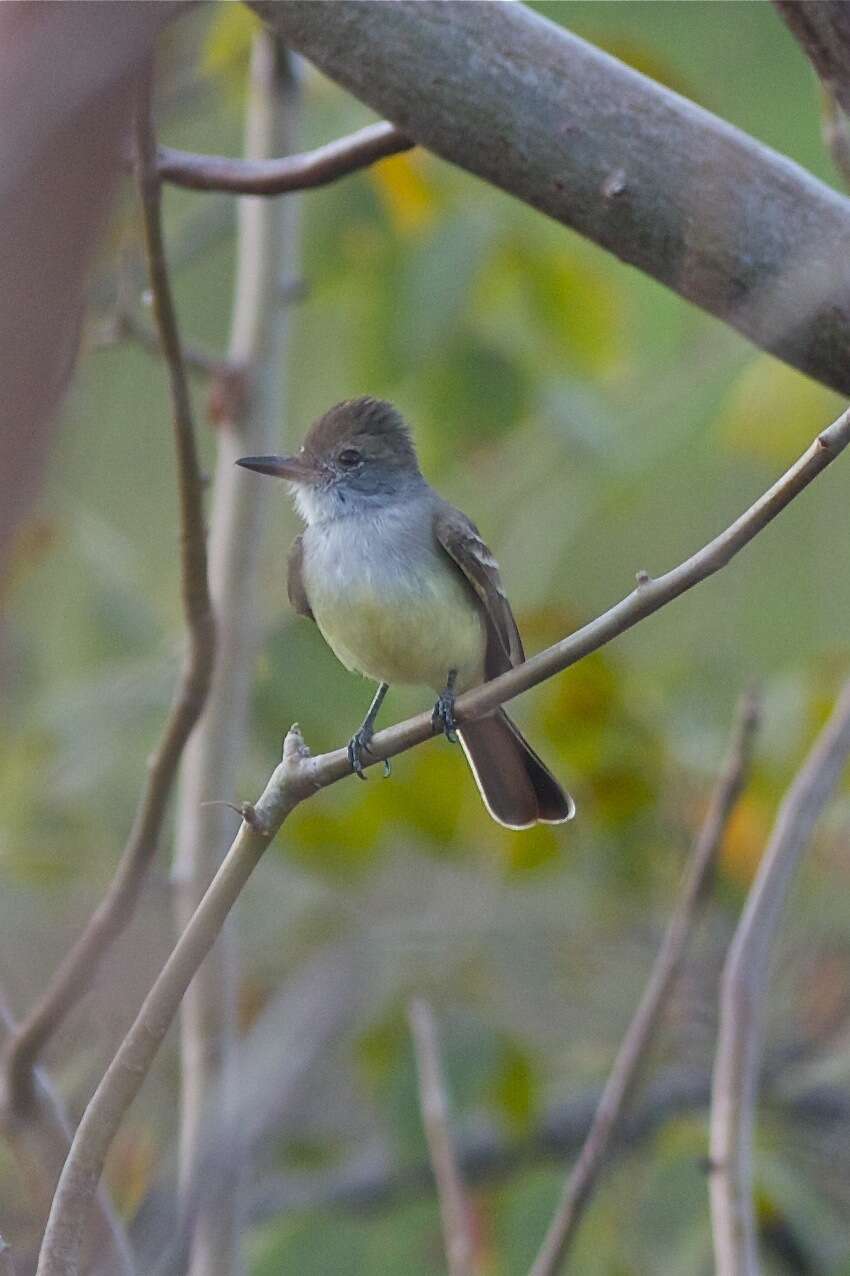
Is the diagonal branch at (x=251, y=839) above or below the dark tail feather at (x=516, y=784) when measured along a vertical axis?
below

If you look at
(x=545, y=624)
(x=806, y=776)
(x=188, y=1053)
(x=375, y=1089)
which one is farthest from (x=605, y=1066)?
(x=806, y=776)

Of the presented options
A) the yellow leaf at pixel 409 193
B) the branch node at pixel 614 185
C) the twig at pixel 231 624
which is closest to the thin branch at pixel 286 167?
the branch node at pixel 614 185

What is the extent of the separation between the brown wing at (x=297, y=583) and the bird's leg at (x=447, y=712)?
0.98 ft

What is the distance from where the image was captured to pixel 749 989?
2.27 m

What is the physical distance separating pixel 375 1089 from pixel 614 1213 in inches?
24.7

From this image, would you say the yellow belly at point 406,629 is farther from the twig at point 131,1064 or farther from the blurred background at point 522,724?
the twig at point 131,1064

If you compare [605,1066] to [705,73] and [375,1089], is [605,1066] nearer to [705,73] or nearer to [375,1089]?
[375,1089]

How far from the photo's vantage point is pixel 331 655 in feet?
11.7

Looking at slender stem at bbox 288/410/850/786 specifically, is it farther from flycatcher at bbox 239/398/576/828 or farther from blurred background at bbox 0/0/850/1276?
blurred background at bbox 0/0/850/1276

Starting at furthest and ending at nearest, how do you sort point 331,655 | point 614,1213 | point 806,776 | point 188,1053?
point 614,1213, point 331,655, point 188,1053, point 806,776

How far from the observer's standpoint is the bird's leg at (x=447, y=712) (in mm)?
1759

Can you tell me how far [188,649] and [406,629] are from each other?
41cm

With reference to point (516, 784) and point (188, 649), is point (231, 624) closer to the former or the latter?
point (516, 784)

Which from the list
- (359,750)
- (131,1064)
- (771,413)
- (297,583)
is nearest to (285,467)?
(297,583)
